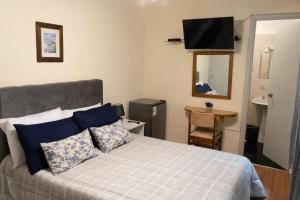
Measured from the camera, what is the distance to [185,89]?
4227mm

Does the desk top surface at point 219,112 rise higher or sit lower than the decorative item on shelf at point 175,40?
lower

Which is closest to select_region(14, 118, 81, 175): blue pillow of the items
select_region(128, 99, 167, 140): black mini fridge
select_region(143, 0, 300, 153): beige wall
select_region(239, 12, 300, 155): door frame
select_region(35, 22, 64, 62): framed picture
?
select_region(35, 22, 64, 62): framed picture

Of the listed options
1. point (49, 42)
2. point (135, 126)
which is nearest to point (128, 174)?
point (135, 126)

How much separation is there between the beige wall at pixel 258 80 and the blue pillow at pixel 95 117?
10.4 feet

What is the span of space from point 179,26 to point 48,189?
3.13 metres

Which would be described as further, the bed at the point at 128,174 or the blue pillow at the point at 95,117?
the blue pillow at the point at 95,117

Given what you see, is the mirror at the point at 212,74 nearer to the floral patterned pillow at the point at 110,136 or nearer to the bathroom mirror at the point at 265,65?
the bathroom mirror at the point at 265,65

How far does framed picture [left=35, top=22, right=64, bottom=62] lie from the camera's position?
2617 millimetres

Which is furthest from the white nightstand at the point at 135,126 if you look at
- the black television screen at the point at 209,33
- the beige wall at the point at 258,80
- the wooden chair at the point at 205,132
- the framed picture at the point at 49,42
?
the beige wall at the point at 258,80

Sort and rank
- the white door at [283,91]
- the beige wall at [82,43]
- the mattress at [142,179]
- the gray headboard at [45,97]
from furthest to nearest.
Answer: the white door at [283,91], the beige wall at [82,43], the gray headboard at [45,97], the mattress at [142,179]

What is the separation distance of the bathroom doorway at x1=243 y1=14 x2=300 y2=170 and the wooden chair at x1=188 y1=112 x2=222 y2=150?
20.5 inches

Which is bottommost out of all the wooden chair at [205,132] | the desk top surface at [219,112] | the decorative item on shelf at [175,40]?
the wooden chair at [205,132]

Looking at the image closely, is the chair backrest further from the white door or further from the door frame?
the white door

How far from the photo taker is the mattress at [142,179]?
1.83 metres
